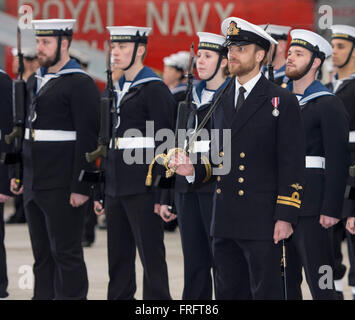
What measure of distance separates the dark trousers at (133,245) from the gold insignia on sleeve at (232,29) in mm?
1743

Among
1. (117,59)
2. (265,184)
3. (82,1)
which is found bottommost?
(265,184)

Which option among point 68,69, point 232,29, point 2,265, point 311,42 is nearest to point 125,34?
point 68,69

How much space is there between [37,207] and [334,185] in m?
2.16

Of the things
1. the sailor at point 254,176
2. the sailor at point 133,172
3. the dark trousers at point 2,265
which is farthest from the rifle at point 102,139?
the sailor at point 254,176

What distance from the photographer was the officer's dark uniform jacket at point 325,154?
536 centimetres

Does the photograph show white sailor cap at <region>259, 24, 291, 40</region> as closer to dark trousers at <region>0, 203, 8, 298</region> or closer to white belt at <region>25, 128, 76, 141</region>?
white belt at <region>25, 128, 76, 141</region>

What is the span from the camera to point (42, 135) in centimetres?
607

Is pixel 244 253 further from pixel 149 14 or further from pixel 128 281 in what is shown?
pixel 149 14

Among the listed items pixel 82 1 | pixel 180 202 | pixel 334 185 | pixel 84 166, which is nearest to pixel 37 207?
pixel 84 166

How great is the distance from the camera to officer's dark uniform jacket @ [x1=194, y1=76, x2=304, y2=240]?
446 cm

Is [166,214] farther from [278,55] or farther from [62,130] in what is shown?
[278,55]

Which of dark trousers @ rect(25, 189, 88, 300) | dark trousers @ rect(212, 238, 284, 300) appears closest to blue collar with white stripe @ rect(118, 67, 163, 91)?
dark trousers @ rect(25, 189, 88, 300)

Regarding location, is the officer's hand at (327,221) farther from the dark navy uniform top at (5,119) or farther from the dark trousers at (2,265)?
the dark trousers at (2,265)

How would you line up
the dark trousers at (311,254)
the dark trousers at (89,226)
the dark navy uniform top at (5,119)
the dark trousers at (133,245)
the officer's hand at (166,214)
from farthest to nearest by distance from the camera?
the dark trousers at (89,226)
the dark navy uniform top at (5,119)
the dark trousers at (133,245)
the officer's hand at (166,214)
the dark trousers at (311,254)
